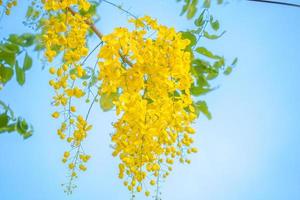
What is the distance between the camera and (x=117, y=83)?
1.76 m

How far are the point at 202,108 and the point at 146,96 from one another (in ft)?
1.09

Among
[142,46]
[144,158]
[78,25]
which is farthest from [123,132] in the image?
[78,25]

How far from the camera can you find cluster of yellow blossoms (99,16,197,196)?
173 cm

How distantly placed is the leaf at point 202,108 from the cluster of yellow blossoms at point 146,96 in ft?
0.70

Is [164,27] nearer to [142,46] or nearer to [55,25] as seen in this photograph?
[142,46]

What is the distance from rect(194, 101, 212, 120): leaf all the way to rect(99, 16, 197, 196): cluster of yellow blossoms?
0.21m

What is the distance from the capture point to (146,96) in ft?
→ 6.00

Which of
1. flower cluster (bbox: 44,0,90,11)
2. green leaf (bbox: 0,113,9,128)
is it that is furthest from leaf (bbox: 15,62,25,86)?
flower cluster (bbox: 44,0,90,11)

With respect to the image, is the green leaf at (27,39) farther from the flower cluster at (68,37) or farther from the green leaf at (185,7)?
the green leaf at (185,7)

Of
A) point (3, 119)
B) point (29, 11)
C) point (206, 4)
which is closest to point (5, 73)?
point (3, 119)

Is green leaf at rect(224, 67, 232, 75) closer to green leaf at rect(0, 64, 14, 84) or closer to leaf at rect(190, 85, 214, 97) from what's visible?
leaf at rect(190, 85, 214, 97)

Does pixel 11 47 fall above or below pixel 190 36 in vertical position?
below

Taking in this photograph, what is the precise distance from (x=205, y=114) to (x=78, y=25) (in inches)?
23.8

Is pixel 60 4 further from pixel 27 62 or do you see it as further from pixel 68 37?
pixel 27 62
